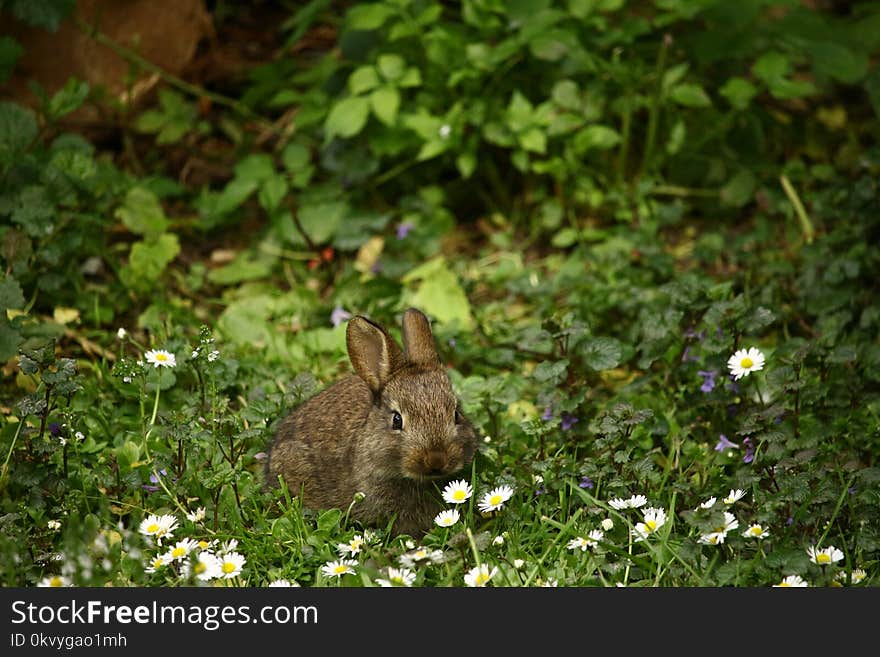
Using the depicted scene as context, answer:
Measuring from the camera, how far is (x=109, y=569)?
381 centimetres

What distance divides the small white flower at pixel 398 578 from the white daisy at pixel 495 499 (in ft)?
1.37

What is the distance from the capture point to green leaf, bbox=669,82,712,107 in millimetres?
6508

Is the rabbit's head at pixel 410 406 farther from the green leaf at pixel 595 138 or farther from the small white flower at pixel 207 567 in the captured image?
the green leaf at pixel 595 138

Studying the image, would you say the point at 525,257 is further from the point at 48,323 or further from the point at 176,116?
the point at 48,323

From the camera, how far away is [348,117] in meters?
6.44

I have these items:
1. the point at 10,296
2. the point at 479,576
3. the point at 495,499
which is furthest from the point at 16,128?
the point at 479,576

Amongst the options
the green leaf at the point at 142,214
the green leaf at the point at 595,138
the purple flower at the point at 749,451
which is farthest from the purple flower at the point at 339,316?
the purple flower at the point at 749,451

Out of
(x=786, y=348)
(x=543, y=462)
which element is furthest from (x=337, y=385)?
(x=786, y=348)

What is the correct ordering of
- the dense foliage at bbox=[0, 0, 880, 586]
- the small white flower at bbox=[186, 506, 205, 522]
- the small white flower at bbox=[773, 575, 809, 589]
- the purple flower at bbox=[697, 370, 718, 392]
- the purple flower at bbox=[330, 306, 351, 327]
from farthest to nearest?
the purple flower at bbox=[330, 306, 351, 327], the purple flower at bbox=[697, 370, 718, 392], the small white flower at bbox=[186, 506, 205, 522], the dense foliage at bbox=[0, 0, 880, 586], the small white flower at bbox=[773, 575, 809, 589]

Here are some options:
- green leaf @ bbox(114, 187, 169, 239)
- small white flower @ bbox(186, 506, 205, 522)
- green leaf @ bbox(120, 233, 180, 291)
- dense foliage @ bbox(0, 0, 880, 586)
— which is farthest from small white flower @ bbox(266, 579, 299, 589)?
green leaf @ bbox(114, 187, 169, 239)

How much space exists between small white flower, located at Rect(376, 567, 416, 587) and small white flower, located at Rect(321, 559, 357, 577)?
14 centimetres

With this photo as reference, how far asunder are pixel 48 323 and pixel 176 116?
2140 millimetres

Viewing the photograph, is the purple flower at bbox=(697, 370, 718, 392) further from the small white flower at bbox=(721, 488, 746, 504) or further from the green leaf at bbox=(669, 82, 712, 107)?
the green leaf at bbox=(669, 82, 712, 107)

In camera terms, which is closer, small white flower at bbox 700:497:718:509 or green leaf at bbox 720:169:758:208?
small white flower at bbox 700:497:718:509
